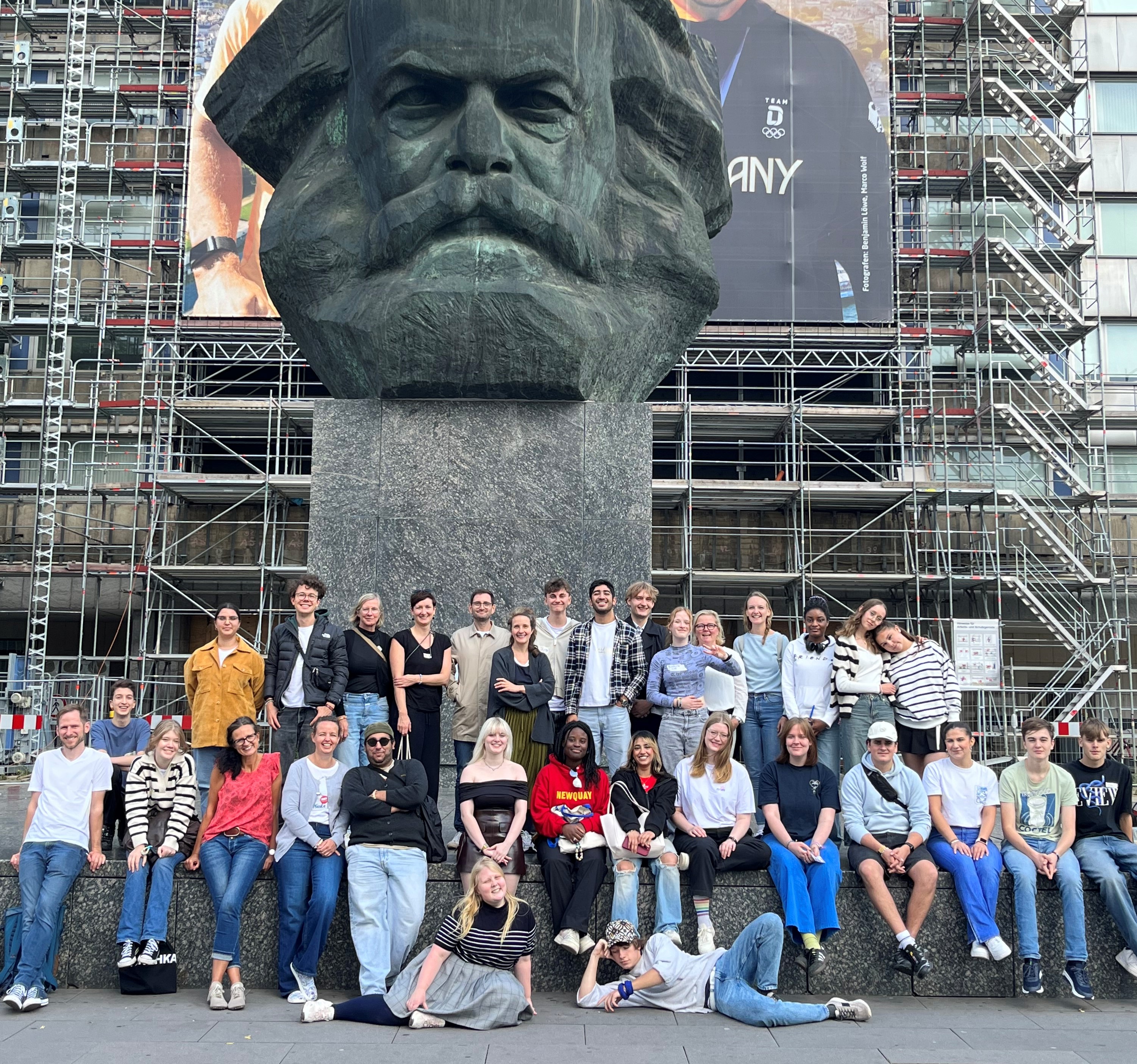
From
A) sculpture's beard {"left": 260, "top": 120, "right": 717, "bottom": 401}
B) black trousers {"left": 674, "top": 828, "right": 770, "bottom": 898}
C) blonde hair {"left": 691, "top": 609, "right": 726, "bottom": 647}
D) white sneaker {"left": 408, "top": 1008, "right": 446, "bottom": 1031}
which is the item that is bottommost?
white sneaker {"left": 408, "top": 1008, "right": 446, "bottom": 1031}

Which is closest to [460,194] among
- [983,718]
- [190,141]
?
[983,718]

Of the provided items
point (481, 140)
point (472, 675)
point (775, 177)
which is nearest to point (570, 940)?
point (472, 675)

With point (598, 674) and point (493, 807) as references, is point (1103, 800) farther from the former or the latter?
point (493, 807)

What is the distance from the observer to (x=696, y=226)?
7754mm

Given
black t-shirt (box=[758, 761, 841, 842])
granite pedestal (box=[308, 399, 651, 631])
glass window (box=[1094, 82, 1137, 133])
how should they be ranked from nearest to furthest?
black t-shirt (box=[758, 761, 841, 842]), granite pedestal (box=[308, 399, 651, 631]), glass window (box=[1094, 82, 1137, 133])

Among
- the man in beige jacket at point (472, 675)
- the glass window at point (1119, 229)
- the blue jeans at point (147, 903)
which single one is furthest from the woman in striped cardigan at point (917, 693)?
the glass window at point (1119, 229)

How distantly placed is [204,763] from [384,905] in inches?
57.4

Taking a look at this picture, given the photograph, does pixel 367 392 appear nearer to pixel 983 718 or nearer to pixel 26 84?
pixel 983 718

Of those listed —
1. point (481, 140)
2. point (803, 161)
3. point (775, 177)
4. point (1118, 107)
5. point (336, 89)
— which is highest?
point (1118, 107)

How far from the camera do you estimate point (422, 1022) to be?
4609 mm

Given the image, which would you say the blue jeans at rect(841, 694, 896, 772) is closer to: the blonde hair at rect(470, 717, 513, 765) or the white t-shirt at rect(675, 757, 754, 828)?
the white t-shirt at rect(675, 757, 754, 828)

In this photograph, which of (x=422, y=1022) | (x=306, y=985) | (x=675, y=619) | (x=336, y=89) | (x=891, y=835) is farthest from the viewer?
(x=336, y=89)

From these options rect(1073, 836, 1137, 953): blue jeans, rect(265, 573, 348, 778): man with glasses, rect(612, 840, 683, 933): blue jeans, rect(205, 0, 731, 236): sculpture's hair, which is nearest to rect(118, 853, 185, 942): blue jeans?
rect(265, 573, 348, 778): man with glasses

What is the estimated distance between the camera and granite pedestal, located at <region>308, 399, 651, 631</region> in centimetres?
703
